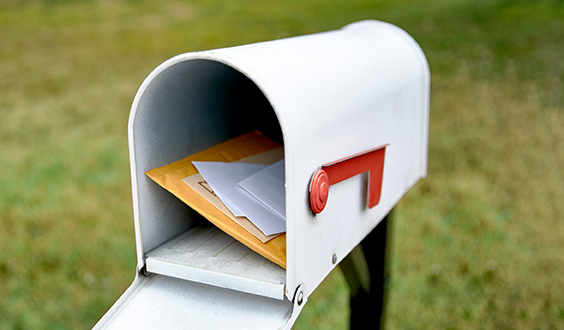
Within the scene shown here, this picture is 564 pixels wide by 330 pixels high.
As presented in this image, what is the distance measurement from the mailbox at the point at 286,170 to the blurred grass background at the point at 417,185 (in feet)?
4.68

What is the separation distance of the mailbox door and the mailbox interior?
0.04 meters

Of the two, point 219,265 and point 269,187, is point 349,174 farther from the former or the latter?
point 219,265

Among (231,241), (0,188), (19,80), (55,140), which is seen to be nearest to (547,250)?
(231,241)

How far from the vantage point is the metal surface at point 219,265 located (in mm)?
882

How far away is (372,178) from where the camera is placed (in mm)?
1130

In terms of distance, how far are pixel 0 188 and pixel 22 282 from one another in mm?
1274

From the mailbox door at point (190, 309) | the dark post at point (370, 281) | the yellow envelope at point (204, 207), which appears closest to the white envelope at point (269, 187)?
the yellow envelope at point (204, 207)

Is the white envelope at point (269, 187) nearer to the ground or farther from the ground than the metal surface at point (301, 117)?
nearer to the ground

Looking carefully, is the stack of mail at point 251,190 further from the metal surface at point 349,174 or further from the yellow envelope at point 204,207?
the metal surface at point 349,174

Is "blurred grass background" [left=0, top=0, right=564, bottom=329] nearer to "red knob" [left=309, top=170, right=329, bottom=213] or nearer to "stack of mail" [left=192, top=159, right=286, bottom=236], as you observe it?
"stack of mail" [left=192, top=159, right=286, bottom=236]

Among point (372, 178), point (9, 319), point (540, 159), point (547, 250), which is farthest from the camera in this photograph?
point (540, 159)

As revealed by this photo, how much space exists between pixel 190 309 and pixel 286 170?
1.13ft

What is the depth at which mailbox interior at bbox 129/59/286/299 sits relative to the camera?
909 mm

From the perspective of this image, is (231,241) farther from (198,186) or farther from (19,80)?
(19,80)
